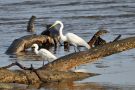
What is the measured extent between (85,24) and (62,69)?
12817 mm

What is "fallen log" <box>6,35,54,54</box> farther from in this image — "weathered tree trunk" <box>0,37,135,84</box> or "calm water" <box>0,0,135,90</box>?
"weathered tree trunk" <box>0,37,135,84</box>

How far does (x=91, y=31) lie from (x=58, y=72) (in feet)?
34.1

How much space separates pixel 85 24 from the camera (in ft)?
86.9

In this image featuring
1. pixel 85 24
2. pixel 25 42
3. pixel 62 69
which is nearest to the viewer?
pixel 62 69

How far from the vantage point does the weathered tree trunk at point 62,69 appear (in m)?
13.1

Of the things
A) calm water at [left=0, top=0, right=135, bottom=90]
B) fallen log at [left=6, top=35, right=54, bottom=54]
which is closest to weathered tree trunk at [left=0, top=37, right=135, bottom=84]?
calm water at [left=0, top=0, right=135, bottom=90]

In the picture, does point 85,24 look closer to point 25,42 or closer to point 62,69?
point 25,42

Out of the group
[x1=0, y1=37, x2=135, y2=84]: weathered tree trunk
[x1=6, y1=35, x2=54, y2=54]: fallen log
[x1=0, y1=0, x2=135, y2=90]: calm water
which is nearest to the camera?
[x1=0, y1=37, x2=135, y2=84]: weathered tree trunk

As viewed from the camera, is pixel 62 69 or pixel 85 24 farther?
pixel 85 24

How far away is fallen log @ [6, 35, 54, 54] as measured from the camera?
19.0 m

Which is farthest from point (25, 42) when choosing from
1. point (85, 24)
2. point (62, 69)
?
point (85, 24)

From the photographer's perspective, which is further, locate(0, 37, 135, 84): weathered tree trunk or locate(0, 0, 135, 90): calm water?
locate(0, 0, 135, 90): calm water

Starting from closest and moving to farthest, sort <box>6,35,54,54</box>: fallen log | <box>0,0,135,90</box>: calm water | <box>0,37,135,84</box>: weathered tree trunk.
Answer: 1. <box>0,37,135,84</box>: weathered tree trunk
2. <box>0,0,135,90</box>: calm water
3. <box>6,35,54,54</box>: fallen log

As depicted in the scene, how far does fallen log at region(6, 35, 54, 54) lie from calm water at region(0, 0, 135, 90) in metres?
0.36
